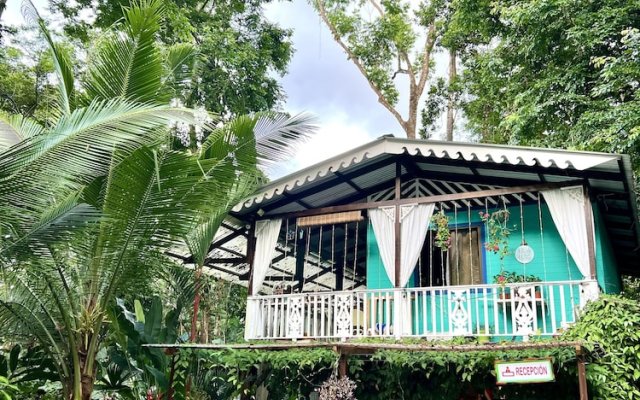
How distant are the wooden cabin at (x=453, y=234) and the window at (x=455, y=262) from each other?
2 cm

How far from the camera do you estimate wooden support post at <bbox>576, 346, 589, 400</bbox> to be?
5321mm

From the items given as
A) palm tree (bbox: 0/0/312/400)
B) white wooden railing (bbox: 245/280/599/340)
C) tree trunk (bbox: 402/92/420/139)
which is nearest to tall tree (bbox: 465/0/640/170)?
white wooden railing (bbox: 245/280/599/340)

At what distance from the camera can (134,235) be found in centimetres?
509

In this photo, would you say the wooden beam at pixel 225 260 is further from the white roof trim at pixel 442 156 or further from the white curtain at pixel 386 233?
the white curtain at pixel 386 233

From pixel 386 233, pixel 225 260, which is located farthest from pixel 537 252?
pixel 225 260

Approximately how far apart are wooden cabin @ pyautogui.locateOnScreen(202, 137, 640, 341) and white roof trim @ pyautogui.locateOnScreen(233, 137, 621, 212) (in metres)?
0.01

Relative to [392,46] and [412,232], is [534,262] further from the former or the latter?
[392,46]

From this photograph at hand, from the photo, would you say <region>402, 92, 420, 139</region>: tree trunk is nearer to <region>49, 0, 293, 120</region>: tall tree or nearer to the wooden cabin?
<region>49, 0, 293, 120</region>: tall tree

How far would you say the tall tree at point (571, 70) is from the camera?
10.3 meters

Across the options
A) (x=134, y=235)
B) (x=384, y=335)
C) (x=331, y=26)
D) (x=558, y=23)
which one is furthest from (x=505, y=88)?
(x=134, y=235)

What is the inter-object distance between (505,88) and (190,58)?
10720mm

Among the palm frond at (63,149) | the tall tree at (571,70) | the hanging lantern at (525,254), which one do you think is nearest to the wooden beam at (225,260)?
the hanging lantern at (525,254)

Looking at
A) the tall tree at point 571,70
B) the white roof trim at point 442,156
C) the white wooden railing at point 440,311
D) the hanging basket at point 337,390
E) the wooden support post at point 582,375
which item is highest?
the tall tree at point 571,70

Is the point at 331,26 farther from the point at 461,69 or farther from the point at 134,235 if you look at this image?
the point at 134,235
